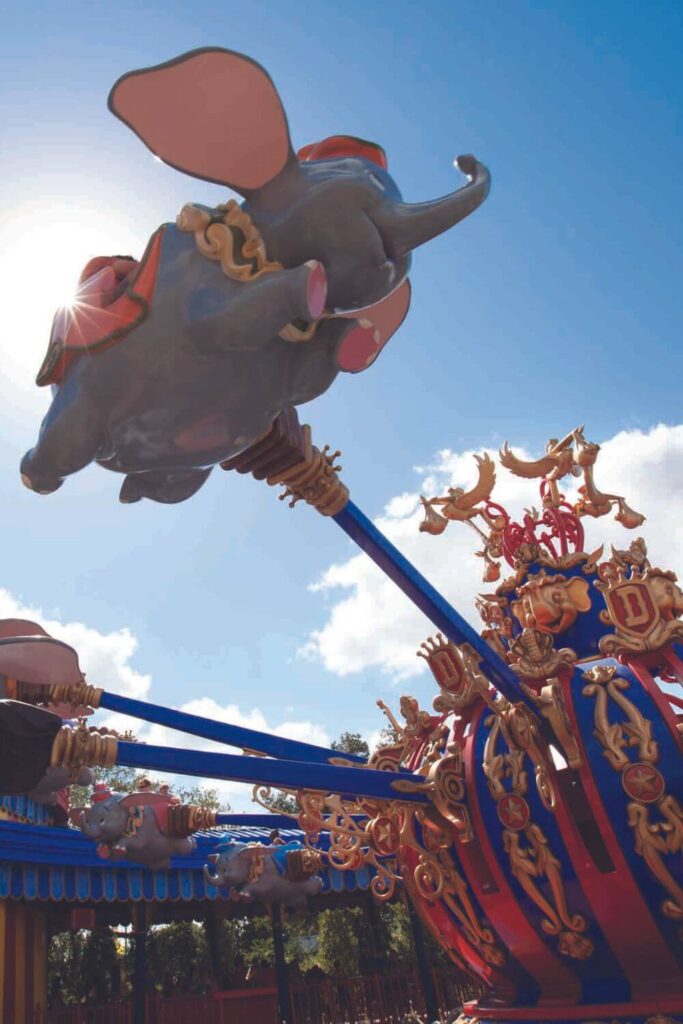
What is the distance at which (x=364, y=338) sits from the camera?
254 centimetres

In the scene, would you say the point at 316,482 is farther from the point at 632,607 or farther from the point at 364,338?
the point at 632,607

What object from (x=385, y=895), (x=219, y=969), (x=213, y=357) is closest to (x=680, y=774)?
(x=385, y=895)

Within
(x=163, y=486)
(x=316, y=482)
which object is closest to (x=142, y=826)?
(x=316, y=482)

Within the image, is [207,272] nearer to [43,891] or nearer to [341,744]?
[43,891]

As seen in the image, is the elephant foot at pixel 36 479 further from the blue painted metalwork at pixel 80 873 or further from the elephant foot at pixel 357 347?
the blue painted metalwork at pixel 80 873

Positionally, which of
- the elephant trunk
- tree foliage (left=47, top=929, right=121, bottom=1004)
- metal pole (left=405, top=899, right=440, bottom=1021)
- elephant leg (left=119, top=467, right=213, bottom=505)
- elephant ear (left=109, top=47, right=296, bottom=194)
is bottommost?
metal pole (left=405, top=899, right=440, bottom=1021)

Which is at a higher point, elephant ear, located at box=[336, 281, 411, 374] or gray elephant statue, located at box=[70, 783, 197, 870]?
Answer: elephant ear, located at box=[336, 281, 411, 374]

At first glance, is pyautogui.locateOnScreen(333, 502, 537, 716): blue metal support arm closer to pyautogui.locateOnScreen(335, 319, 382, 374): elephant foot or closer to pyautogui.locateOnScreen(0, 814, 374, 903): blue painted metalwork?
pyautogui.locateOnScreen(335, 319, 382, 374): elephant foot

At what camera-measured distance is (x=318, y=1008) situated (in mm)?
10898

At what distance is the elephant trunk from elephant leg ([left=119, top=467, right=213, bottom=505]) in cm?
99

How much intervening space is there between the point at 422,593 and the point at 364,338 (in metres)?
1.69

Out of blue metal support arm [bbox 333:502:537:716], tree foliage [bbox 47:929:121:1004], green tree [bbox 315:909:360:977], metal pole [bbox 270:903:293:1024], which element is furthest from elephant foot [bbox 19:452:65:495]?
green tree [bbox 315:909:360:977]

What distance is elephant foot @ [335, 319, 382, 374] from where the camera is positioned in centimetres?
250

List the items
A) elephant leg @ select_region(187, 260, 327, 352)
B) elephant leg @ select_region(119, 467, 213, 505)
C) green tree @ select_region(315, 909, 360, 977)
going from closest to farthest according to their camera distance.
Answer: elephant leg @ select_region(187, 260, 327, 352) < elephant leg @ select_region(119, 467, 213, 505) < green tree @ select_region(315, 909, 360, 977)
